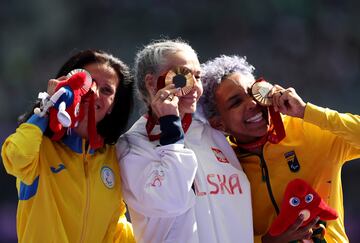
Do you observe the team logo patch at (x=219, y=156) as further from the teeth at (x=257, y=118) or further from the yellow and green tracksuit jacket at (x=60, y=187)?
the yellow and green tracksuit jacket at (x=60, y=187)

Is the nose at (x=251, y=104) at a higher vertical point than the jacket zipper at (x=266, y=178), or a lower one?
higher

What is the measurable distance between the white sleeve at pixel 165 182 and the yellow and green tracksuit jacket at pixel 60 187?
12 centimetres

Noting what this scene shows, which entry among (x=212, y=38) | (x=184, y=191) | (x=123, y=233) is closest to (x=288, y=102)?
(x=184, y=191)

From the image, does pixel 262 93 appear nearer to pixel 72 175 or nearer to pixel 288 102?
pixel 288 102

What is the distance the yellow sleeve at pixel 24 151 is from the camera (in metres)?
2.23

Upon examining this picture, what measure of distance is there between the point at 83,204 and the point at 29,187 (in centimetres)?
20

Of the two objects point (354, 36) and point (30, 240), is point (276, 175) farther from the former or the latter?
point (354, 36)

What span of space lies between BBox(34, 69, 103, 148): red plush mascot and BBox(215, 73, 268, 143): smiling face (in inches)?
26.0

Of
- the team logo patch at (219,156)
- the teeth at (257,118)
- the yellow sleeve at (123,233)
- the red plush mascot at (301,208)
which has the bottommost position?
the yellow sleeve at (123,233)

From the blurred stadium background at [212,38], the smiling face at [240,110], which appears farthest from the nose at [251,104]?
the blurred stadium background at [212,38]

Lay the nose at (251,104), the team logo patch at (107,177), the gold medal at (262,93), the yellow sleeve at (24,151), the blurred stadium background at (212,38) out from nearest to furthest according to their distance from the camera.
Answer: the yellow sleeve at (24,151), the team logo patch at (107,177), the gold medal at (262,93), the nose at (251,104), the blurred stadium background at (212,38)

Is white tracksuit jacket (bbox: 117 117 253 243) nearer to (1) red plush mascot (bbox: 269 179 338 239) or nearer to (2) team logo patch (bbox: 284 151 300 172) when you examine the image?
→ (1) red plush mascot (bbox: 269 179 338 239)

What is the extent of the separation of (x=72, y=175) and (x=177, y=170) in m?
0.40

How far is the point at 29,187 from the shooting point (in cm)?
234
